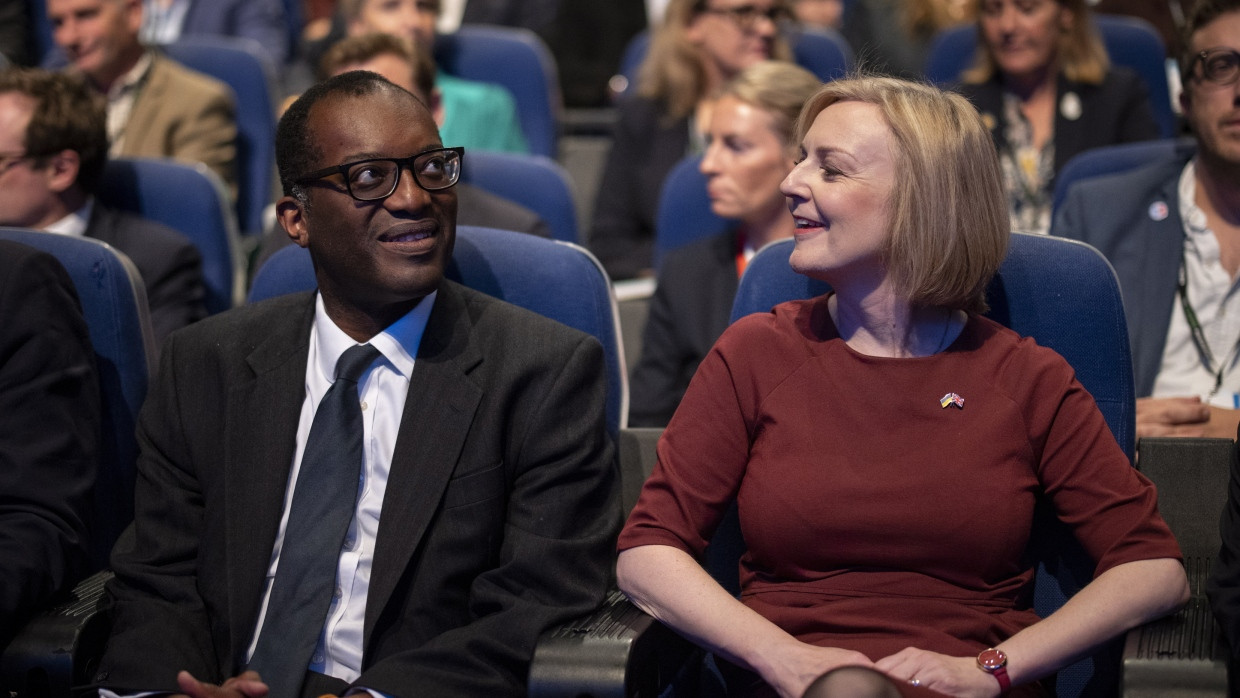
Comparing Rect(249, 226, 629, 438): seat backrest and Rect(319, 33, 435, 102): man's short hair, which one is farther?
Rect(319, 33, 435, 102): man's short hair

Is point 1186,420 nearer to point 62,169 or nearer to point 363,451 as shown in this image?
point 363,451

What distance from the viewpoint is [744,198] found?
2957mm

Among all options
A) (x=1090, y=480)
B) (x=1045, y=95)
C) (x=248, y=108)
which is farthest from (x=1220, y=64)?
(x=248, y=108)

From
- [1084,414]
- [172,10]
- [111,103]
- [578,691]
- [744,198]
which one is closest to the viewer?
[578,691]

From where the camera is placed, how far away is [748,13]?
13.1 feet

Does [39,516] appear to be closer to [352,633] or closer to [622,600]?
[352,633]

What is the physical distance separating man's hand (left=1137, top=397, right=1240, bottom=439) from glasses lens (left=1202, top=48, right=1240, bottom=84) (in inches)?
24.6

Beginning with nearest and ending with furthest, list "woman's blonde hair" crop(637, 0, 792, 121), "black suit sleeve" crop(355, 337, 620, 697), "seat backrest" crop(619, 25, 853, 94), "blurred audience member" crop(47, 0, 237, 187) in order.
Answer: "black suit sleeve" crop(355, 337, 620, 697)
"blurred audience member" crop(47, 0, 237, 187)
"woman's blonde hair" crop(637, 0, 792, 121)
"seat backrest" crop(619, 25, 853, 94)

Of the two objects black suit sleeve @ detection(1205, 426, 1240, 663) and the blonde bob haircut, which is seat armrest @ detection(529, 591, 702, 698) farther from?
black suit sleeve @ detection(1205, 426, 1240, 663)

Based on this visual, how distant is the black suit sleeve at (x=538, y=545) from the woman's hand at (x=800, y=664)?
0.29 m

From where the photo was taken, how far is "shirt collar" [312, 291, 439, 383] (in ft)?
6.48

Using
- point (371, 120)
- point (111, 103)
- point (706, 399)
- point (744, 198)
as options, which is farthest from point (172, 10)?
point (706, 399)

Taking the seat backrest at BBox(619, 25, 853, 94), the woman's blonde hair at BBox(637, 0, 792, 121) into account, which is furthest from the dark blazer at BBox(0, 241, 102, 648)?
the seat backrest at BBox(619, 25, 853, 94)

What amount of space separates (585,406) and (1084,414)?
71 cm
